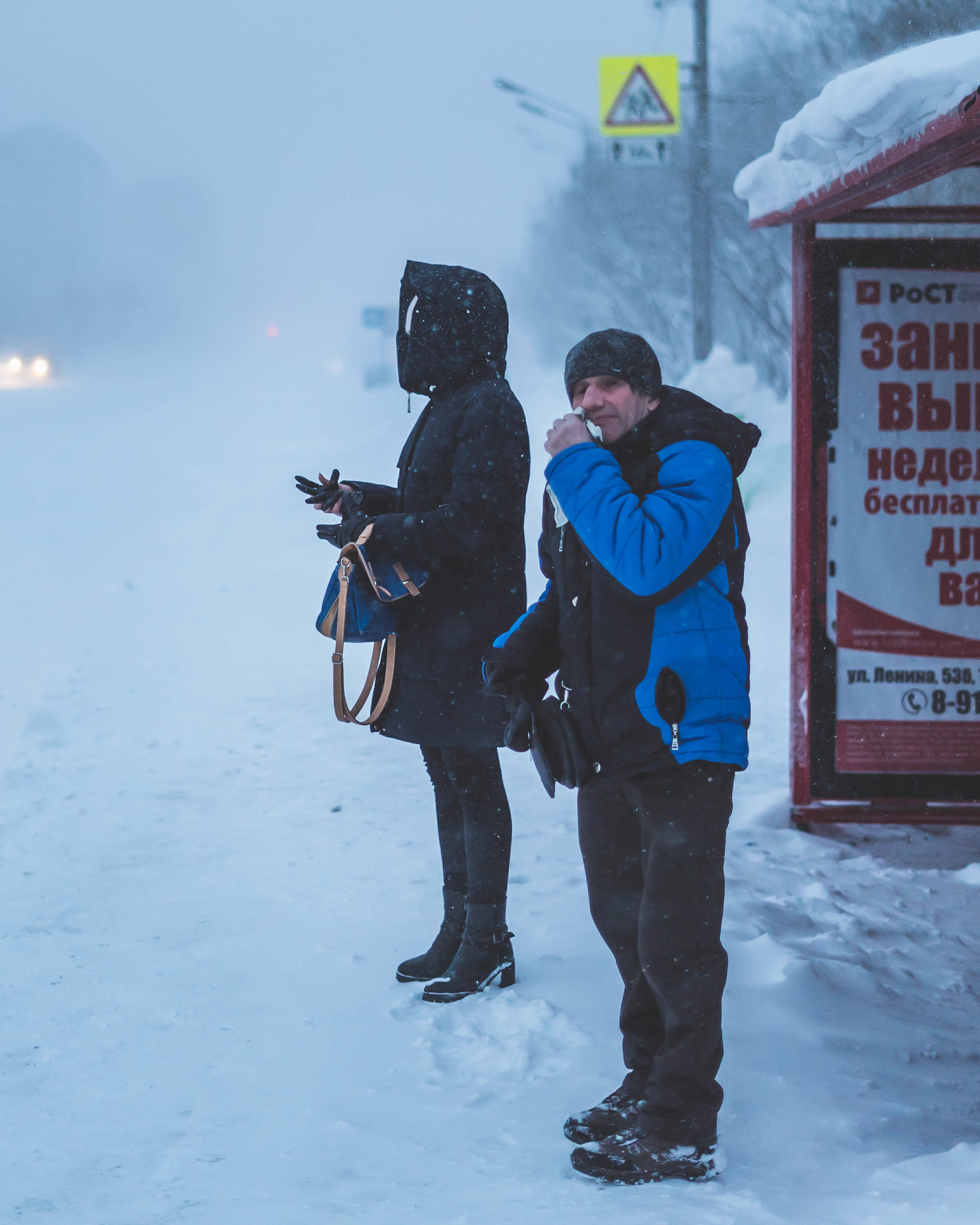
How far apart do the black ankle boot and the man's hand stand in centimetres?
150

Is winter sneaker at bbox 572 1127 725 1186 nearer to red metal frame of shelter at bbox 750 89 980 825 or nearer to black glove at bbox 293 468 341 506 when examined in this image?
black glove at bbox 293 468 341 506

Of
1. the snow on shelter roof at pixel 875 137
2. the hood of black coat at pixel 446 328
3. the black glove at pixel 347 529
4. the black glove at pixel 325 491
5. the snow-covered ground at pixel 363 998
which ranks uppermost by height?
the snow on shelter roof at pixel 875 137

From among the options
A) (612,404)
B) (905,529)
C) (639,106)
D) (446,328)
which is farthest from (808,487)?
(639,106)

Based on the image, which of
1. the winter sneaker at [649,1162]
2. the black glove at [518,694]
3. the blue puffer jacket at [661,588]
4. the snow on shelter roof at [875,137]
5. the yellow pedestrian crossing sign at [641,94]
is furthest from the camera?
the yellow pedestrian crossing sign at [641,94]

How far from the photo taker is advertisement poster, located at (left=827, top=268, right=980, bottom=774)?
4668mm

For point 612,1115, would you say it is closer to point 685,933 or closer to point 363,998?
point 685,933

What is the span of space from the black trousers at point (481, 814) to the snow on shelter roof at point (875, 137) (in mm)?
1954

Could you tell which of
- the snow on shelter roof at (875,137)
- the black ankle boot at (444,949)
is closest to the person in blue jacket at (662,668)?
the black ankle boot at (444,949)

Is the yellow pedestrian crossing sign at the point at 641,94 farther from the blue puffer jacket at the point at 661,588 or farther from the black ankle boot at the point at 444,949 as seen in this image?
the blue puffer jacket at the point at 661,588

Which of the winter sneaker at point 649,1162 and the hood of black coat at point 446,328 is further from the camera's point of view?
the hood of black coat at point 446,328

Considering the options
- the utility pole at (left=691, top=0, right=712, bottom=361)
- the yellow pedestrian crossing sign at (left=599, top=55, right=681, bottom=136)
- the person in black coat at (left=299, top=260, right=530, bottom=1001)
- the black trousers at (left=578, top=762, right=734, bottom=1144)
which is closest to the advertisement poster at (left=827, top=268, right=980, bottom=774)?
the person in black coat at (left=299, top=260, right=530, bottom=1001)

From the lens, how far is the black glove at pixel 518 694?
8.63ft

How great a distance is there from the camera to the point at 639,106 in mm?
12531

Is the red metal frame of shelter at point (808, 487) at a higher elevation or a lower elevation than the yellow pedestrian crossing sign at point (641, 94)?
lower
